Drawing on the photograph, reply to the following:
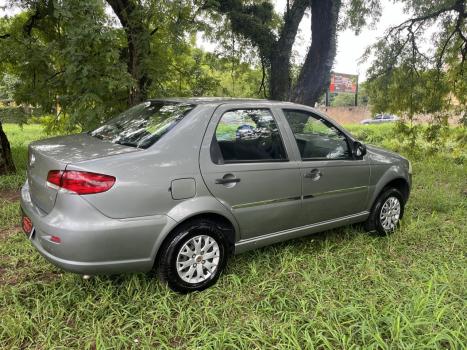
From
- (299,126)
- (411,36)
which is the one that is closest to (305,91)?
(411,36)

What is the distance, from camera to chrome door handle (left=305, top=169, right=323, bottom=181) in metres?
3.64

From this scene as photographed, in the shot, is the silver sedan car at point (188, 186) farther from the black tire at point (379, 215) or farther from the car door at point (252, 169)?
the black tire at point (379, 215)

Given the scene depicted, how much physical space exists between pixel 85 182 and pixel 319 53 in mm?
6324

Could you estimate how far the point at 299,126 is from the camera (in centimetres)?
379

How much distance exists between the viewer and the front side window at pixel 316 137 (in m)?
3.73

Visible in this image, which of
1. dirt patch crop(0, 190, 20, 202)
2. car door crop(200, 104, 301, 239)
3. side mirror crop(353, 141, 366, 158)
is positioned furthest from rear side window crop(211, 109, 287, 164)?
dirt patch crop(0, 190, 20, 202)

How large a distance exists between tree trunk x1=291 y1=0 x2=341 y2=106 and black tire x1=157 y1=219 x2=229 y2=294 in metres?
5.38

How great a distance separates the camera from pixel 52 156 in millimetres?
2791

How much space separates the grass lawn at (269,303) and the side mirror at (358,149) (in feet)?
3.26

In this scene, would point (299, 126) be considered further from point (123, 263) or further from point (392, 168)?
point (123, 263)

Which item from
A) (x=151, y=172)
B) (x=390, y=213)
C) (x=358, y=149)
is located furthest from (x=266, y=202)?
(x=390, y=213)

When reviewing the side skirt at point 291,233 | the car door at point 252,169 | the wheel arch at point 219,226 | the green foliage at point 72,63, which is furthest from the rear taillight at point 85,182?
the green foliage at point 72,63

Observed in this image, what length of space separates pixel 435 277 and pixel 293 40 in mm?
6556

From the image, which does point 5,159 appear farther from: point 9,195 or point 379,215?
point 379,215
